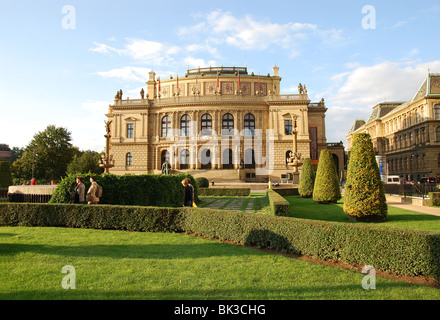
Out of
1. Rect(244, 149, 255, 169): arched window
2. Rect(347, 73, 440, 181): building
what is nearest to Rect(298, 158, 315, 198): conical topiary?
Rect(347, 73, 440, 181): building

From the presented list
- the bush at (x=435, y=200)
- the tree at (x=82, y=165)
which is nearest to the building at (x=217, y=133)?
the tree at (x=82, y=165)

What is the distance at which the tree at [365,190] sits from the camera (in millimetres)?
11617

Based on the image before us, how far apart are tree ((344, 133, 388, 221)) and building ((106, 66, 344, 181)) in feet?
114

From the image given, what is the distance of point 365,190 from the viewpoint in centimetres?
1173

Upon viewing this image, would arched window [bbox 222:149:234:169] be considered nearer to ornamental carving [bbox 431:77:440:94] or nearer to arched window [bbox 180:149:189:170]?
arched window [bbox 180:149:189:170]

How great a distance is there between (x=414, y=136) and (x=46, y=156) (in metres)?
66.5

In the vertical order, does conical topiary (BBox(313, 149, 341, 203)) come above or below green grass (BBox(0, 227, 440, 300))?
above

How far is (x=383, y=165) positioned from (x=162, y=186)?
30347 millimetres

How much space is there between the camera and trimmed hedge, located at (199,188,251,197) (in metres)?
28.6

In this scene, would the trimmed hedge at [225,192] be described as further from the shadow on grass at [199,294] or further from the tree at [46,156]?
the tree at [46,156]

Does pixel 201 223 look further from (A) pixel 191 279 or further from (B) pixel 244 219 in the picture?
(A) pixel 191 279

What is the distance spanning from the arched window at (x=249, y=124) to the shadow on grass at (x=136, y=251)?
147 feet

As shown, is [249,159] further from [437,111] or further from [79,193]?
[79,193]

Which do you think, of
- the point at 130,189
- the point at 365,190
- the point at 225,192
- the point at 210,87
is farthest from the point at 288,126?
the point at 130,189
